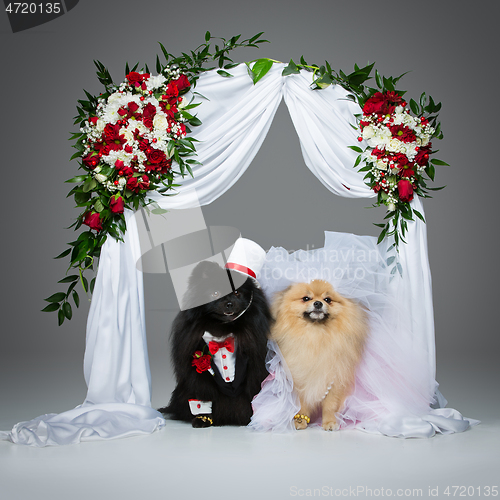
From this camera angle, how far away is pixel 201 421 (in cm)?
386

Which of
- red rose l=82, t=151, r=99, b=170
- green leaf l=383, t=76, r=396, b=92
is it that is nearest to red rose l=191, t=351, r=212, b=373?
red rose l=82, t=151, r=99, b=170

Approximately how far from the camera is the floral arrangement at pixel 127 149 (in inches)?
157

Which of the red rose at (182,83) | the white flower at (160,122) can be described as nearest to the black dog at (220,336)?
the white flower at (160,122)

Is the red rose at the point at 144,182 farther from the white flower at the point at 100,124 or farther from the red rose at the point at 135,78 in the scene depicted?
the red rose at the point at 135,78

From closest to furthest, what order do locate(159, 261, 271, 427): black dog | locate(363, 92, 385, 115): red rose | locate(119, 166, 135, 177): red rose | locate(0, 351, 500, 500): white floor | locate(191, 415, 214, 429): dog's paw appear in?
locate(0, 351, 500, 500): white floor → locate(159, 261, 271, 427): black dog → locate(191, 415, 214, 429): dog's paw → locate(119, 166, 135, 177): red rose → locate(363, 92, 385, 115): red rose

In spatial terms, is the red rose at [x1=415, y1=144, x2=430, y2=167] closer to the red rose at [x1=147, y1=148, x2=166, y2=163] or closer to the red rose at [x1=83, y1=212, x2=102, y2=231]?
the red rose at [x1=147, y1=148, x2=166, y2=163]

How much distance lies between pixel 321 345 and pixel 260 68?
1964mm

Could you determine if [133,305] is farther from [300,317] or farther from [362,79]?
[362,79]

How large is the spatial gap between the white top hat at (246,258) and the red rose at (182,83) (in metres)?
1.11

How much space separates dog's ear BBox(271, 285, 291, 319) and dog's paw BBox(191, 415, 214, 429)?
0.79 m

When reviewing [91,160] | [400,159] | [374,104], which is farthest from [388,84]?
[91,160]

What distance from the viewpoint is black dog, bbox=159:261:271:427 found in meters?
3.75

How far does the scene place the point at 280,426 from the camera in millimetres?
3727

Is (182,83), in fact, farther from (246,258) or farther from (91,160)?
(246,258)
